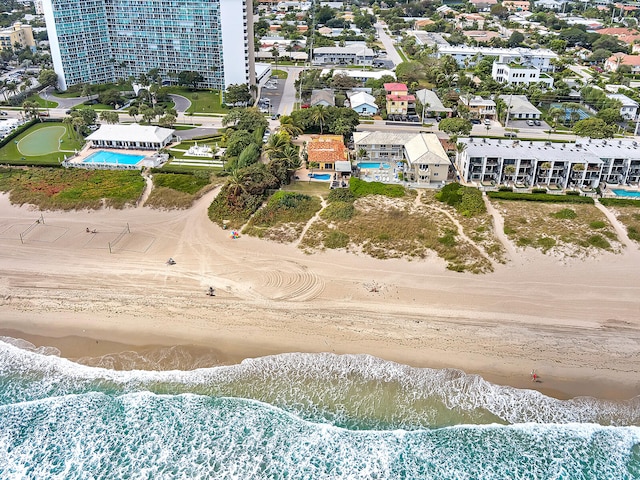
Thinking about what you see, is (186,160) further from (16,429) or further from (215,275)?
(16,429)

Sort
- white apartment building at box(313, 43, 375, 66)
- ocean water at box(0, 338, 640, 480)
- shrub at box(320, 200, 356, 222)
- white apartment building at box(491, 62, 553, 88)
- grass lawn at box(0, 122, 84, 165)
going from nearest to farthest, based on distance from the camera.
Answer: ocean water at box(0, 338, 640, 480)
shrub at box(320, 200, 356, 222)
grass lawn at box(0, 122, 84, 165)
white apartment building at box(491, 62, 553, 88)
white apartment building at box(313, 43, 375, 66)

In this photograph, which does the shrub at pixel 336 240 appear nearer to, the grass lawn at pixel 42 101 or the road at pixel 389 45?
the grass lawn at pixel 42 101

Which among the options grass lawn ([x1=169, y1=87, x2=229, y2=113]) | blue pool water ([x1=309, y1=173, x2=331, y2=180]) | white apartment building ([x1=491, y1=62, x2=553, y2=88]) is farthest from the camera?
white apartment building ([x1=491, y1=62, x2=553, y2=88])

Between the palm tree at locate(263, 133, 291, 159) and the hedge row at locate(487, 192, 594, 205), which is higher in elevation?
the palm tree at locate(263, 133, 291, 159)

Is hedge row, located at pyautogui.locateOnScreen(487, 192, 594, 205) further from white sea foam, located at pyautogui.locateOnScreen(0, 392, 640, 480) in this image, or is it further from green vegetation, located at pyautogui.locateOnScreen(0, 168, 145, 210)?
green vegetation, located at pyautogui.locateOnScreen(0, 168, 145, 210)

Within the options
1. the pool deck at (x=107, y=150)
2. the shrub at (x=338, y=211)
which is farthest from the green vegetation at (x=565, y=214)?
the pool deck at (x=107, y=150)

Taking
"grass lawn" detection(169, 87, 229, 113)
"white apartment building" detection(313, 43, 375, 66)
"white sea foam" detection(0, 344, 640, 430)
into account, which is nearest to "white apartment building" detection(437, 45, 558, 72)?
"white apartment building" detection(313, 43, 375, 66)

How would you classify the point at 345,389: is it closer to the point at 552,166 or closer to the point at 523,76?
the point at 552,166
